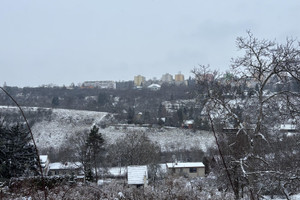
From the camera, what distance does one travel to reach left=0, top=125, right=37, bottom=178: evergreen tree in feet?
46.0

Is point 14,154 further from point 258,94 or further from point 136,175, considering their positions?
point 258,94

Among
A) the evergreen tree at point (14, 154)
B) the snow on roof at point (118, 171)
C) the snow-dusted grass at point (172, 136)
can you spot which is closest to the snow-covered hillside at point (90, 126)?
the snow-dusted grass at point (172, 136)

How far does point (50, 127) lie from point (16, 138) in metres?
38.2

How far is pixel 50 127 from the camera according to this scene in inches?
2025

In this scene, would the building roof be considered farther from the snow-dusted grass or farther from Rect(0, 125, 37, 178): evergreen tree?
the snow-dusted grass

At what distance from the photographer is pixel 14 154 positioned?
1445 centimetres

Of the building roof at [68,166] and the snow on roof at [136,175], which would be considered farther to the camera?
the building roof at [68,166]

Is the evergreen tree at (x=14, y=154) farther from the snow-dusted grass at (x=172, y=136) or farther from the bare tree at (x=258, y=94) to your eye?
the snow-dusted grass at (x=172, y=136)

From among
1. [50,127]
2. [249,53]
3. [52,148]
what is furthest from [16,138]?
[50,127]

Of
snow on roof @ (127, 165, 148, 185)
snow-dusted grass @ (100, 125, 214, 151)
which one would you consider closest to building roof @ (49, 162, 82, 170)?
snow on roof @ (127, 165, 148, 185)

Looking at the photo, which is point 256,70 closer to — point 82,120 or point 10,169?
point 10,169

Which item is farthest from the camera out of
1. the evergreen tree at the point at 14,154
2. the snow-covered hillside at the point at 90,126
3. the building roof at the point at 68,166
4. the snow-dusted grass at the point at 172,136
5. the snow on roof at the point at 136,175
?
the snow-covered hillside at the point at 90,126

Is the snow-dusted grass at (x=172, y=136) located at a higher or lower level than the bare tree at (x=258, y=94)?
lower

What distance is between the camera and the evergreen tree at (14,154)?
1401 centimetres
